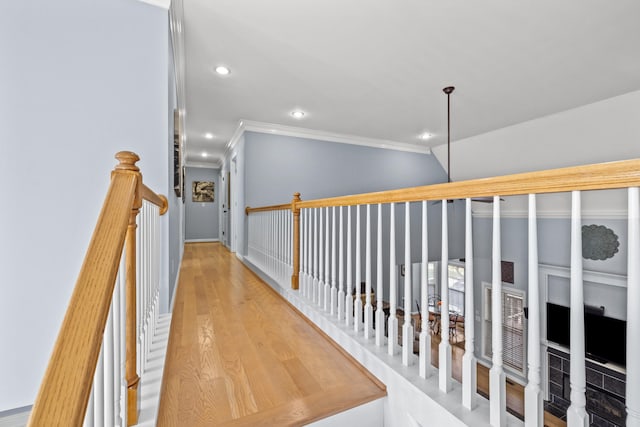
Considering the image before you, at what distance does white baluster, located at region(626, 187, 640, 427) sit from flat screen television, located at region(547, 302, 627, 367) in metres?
5.05

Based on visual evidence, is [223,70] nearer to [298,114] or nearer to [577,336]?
[298,114]

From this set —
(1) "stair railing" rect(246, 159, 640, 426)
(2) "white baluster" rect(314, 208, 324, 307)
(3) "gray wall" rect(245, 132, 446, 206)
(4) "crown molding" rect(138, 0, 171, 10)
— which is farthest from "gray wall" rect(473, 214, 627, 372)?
(4) "crown molding" rect(138, 0, 171, 10)

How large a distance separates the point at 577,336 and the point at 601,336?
5.23 m

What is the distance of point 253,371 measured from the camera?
1.51m

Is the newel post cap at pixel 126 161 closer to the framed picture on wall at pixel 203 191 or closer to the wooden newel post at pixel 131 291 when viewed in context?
the wooden newel post at pixel 131 291

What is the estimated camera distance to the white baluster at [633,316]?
658 millimetres

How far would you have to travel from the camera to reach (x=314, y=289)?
2.28 metres

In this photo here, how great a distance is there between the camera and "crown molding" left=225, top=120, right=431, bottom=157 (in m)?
4.80

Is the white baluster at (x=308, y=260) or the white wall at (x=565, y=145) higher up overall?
the white wall at (x=565, y=145)

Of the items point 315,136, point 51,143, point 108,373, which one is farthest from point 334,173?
point 108,373

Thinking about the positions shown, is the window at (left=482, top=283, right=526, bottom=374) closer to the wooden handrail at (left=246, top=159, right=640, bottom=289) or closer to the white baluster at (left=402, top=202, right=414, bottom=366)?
the white baluster at (left=402, top=202, right=414, bottom=366)

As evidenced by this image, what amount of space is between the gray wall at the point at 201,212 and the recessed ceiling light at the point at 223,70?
18.3 feet

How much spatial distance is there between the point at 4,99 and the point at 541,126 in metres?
5.94

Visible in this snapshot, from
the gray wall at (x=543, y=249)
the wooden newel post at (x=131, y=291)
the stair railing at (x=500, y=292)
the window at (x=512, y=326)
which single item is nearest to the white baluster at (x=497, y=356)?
the stair railing at (x=500, y=292)
